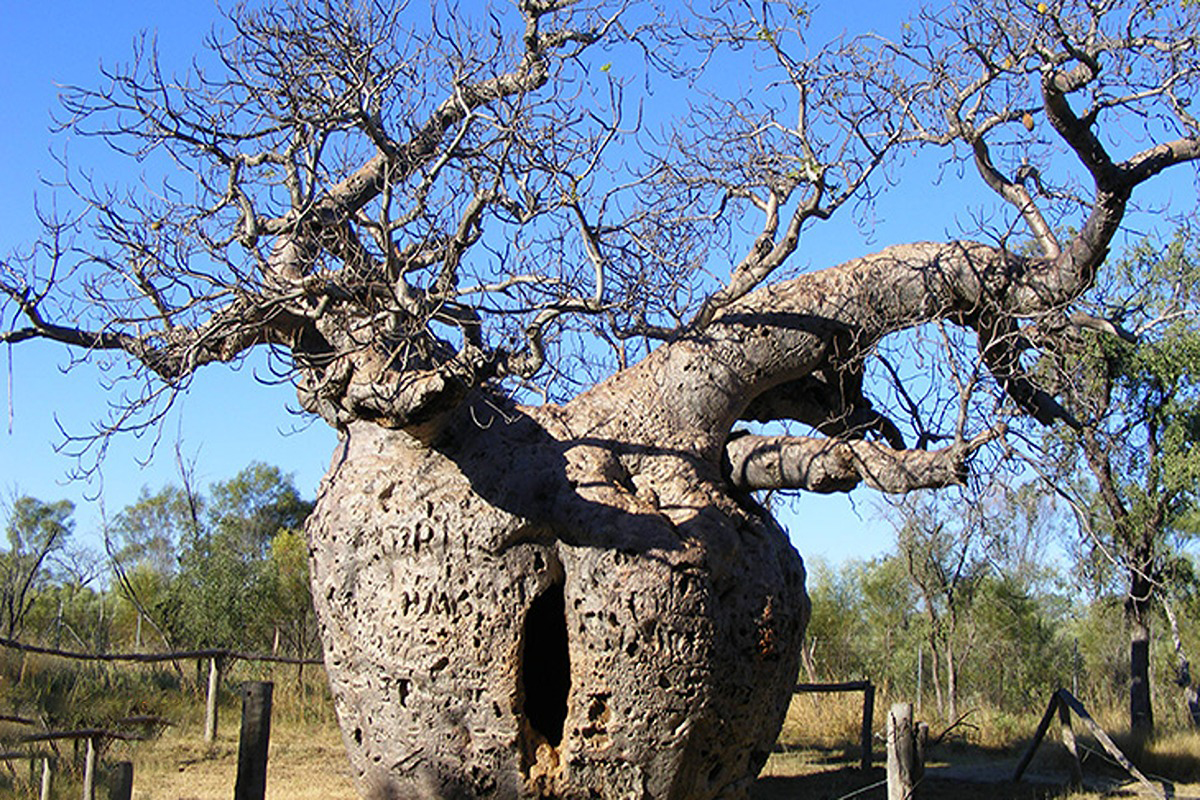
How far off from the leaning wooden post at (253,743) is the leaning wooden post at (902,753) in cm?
308

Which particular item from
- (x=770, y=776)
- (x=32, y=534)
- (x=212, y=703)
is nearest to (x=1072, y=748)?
(x=770, y=776)

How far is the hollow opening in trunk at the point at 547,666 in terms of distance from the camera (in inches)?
214

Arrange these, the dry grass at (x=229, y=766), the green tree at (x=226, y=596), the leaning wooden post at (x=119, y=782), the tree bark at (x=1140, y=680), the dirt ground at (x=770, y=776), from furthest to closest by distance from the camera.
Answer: the green tree at (x=226, y=596) → the tree bark at (x=1140, y=680) → the dirt ground at (x=770, y=776) → the dry grass at (x=229, y=766) → the leaning wooden post at (x=119, y=782)

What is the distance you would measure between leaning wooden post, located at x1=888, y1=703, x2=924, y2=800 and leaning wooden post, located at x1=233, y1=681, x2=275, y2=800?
308cm

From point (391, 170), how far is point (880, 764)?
652 cm

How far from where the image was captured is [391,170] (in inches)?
213

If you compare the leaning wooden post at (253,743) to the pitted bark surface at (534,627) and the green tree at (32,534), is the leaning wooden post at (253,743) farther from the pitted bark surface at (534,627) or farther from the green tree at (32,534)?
the green tree at (32,534)

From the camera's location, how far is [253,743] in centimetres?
599

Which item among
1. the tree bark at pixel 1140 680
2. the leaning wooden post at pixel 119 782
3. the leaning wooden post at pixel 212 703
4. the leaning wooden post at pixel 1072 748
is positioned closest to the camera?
the leaning wooden post at pixel 119 782

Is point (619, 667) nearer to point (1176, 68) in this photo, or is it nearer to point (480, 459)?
point (480, 459)

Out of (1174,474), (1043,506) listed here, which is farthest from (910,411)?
(1043,506)

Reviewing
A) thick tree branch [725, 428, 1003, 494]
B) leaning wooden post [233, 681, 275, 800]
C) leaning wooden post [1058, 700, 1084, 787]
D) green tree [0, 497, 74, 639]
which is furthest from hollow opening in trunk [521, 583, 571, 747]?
green tree [0, 497, 74, 639]

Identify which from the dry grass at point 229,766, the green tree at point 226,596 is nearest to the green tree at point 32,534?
the green tree at point 226,596

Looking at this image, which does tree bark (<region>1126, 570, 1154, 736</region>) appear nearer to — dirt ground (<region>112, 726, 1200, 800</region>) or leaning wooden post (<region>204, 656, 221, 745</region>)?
dirt ground (<region>112, 726, 1200, 800</region>)
